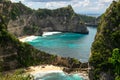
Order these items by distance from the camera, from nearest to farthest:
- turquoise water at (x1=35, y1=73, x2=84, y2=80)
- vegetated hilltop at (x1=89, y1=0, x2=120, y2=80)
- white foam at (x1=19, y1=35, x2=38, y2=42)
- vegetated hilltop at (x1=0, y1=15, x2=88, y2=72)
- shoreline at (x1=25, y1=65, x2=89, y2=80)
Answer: vegetated hilltop at (x1=89, y1=0, x2=120, y2=80)
turquoise water at (x1=35, y1=73, x2=84, y2=80)
shoreline at (x1=25, y1=65, x2=89, y2=80)
vegetated hilltop at (x1=0, y1=15, x2=88, y2=72)
white foam at (x1=19, y1=35, x2=38, y2=42)

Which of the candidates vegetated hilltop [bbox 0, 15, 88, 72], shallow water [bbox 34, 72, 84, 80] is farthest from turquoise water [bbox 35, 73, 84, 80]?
vegetated hilltop [bbox 0, 15, 88, 72]

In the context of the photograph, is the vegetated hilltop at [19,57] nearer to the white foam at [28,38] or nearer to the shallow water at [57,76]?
the shallow water at [57,76]

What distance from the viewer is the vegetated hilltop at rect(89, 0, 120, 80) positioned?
A: 70.5 meters

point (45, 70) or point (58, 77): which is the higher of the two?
point (45, 70)

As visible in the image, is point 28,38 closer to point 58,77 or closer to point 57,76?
point 57,76

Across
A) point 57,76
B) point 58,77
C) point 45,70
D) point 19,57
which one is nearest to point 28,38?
point 19,57

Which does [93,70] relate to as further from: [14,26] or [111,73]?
[14,26]

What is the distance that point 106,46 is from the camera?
74062 millimetres

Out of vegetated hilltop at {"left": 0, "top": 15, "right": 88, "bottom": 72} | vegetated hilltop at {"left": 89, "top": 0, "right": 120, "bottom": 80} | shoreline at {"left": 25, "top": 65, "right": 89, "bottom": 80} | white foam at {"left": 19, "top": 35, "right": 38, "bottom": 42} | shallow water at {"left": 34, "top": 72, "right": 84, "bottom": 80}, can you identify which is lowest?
white foam at {"left": 19, "top": 35, "right": 38, "bottom": 42}

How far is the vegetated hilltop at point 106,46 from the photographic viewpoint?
70.5 m

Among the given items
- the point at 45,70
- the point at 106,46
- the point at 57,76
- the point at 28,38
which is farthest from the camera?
the point at 28,38

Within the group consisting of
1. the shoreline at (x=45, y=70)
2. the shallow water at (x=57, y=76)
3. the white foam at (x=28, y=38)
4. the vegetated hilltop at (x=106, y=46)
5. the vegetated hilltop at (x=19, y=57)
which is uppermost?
the vegetated hilltop at (x=106, y=46)

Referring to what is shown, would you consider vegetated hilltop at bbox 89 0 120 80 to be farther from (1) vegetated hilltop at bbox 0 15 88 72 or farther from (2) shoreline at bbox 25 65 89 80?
(1) vegetated hilltop at bbox 0 15 88 72

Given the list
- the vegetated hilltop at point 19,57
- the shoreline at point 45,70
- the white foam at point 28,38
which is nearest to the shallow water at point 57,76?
the shoreline at point 45,70
